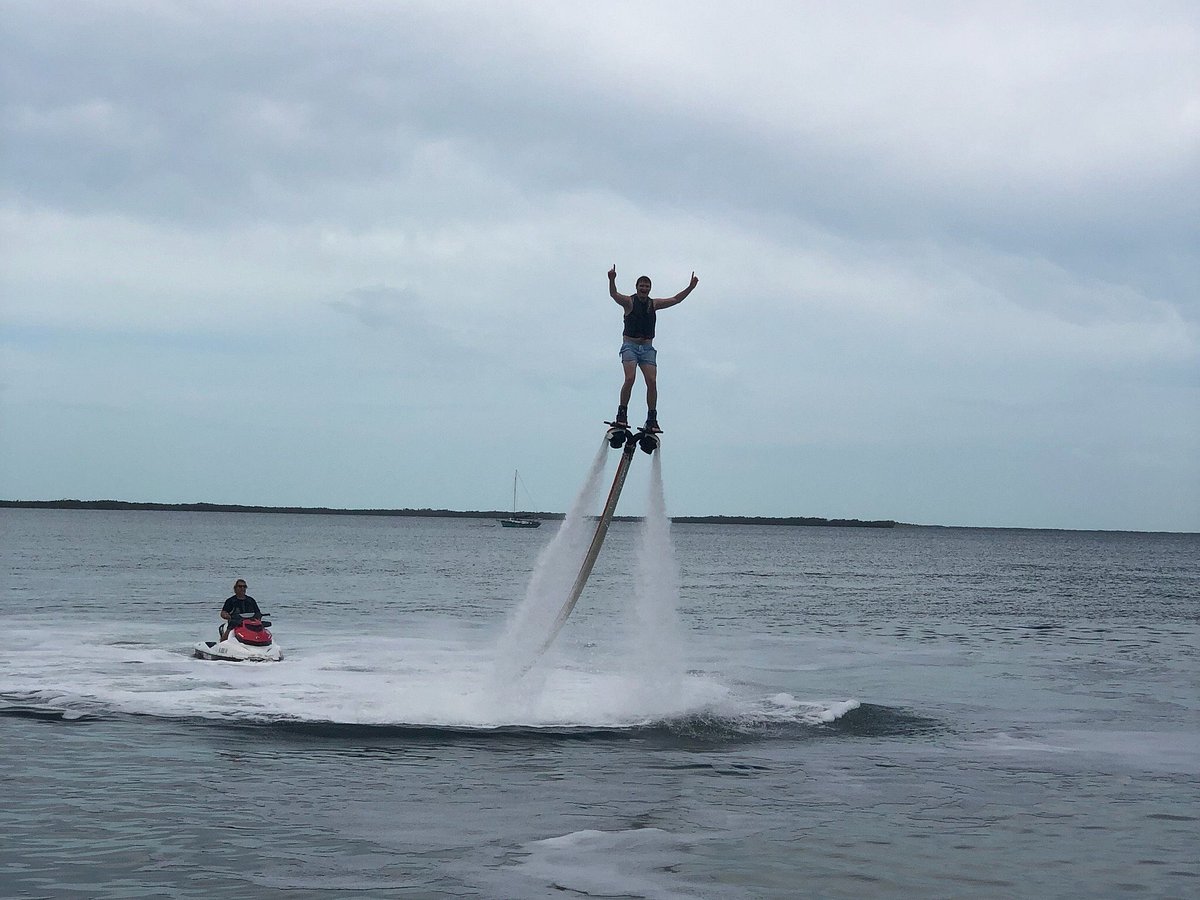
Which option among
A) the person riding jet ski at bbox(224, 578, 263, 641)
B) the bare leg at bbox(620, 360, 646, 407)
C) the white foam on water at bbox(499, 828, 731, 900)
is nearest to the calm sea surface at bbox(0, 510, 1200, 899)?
the white foam on water at bbox(499, 828, 731, 900)

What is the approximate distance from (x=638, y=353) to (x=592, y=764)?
687 cm

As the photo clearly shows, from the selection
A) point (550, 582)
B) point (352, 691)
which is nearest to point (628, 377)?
point (550, 582)

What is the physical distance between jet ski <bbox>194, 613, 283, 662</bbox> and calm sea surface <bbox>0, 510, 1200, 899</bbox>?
24.8 inches

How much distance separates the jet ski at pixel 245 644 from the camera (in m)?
30.3

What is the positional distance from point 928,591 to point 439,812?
74.3 meters

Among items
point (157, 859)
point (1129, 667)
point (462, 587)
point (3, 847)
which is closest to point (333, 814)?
point (157, 859)

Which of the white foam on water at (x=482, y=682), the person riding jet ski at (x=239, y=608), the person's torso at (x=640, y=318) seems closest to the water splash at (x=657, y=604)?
the white foam on water at (x=482, y=682)

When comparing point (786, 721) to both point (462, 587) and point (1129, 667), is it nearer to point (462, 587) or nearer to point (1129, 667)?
point (1129, 667)

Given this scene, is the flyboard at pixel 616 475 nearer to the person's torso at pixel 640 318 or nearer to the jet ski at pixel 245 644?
the person's torso at pixel 640 318

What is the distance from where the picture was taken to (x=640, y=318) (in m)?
19.4

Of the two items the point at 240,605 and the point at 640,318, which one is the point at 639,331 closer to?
the point at 640,318

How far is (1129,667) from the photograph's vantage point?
3775 centimetres

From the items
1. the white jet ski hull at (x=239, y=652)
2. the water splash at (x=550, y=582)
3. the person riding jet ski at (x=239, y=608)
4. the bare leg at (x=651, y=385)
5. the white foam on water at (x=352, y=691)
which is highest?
the bare leg at (x=651, y=385)

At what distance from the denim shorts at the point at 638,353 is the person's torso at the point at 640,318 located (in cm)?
16
